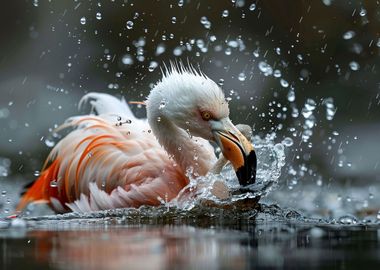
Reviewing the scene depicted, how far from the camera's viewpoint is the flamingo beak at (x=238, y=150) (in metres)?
4.44

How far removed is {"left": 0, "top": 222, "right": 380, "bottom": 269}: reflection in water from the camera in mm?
2596

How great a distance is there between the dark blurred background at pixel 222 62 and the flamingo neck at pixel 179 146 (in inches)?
144

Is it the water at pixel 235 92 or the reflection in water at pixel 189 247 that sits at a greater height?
the water at pixel 235 92

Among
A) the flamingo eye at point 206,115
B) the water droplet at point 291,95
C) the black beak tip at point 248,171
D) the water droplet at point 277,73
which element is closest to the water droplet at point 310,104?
the water droplet at point 291,95

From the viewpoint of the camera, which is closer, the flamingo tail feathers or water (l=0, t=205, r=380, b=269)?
water (l=0, t=205, r=380, b=269)

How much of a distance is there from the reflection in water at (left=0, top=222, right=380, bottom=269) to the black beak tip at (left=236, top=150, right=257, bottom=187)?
0.59m

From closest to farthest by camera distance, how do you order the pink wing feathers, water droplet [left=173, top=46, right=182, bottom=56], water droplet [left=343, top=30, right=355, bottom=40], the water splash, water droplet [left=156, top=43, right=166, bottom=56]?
1. the water splash
2. the pink wing feathers
3. water droplet [left=173, top=46, right=182, bottom=56]
4. water droplet [left=156, top=43, right=166, bottom=56]
5. water droplet [left=343, top=30, right=355, bottom=40]

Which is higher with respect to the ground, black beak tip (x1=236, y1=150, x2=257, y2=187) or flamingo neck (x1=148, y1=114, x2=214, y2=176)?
flamingo neck (x1=148, y1=114, x2=214, y2=176)

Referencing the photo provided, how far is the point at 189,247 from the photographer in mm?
2959

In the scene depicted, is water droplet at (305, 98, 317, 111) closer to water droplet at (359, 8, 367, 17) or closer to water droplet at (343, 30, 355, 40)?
water droplet at (343, 30, 355, 40)

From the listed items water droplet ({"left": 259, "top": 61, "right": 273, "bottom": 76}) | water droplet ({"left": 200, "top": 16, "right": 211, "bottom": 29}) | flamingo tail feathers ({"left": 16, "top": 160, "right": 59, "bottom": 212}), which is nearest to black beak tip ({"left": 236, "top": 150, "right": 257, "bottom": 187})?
flamingo tail feathers ({"left": 16, "top": 160, "right": 59, "bottom": 212})

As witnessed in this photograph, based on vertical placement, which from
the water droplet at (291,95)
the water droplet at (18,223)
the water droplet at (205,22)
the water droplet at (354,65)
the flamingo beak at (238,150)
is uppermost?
the water droplet at (205,22)

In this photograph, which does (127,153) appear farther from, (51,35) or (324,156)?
(51,35)

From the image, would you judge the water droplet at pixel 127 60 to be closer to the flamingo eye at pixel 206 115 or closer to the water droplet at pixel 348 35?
the water droplet at pixel 348 35
